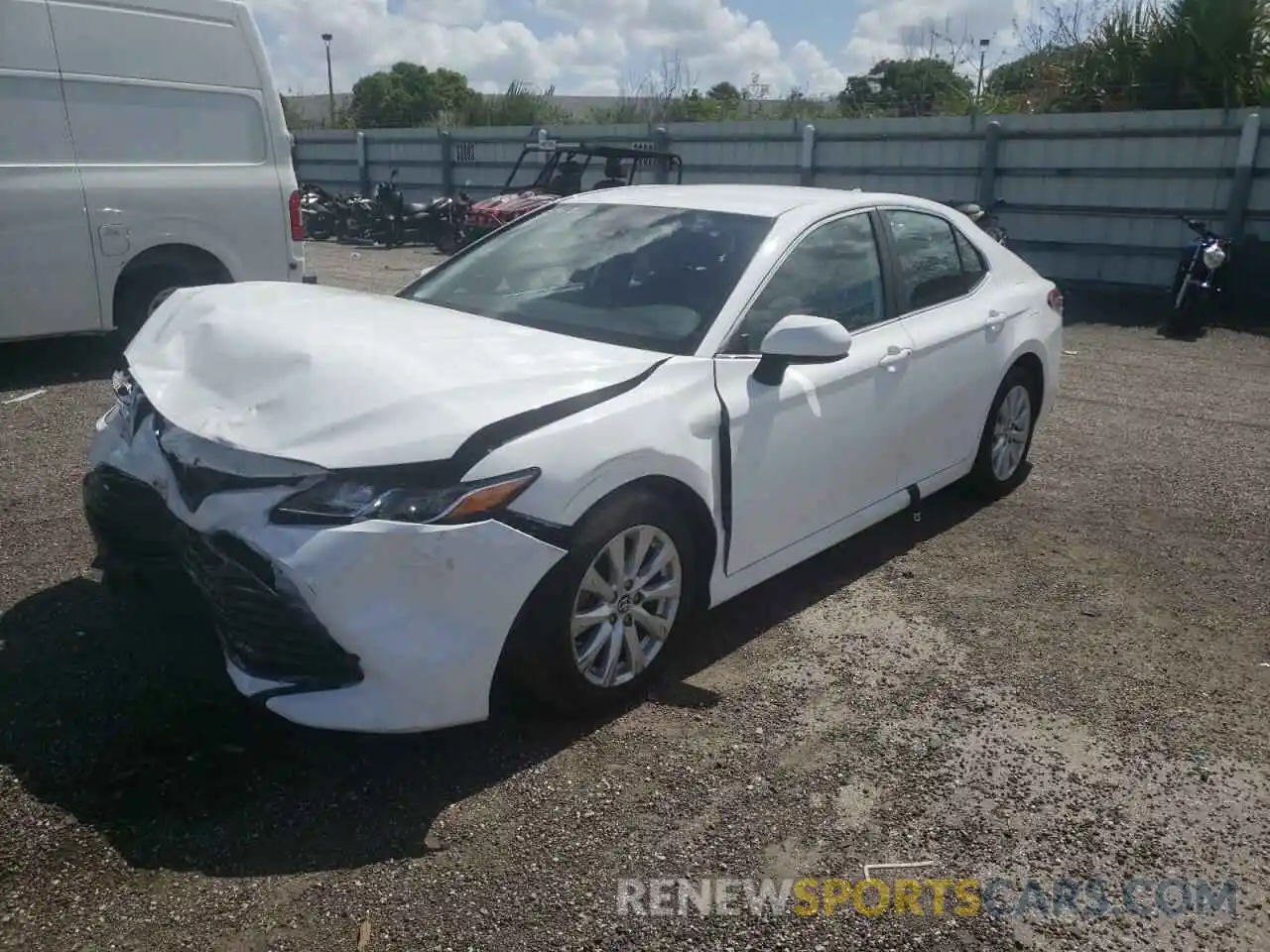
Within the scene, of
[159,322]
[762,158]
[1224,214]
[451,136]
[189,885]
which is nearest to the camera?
[189,885]

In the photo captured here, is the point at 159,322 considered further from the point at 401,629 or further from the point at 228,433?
the point at 401,629

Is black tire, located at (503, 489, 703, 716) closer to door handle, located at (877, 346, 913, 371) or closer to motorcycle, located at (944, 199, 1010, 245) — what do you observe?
door handle, located at (877, 346, 913, 371)

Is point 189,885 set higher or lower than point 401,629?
lower

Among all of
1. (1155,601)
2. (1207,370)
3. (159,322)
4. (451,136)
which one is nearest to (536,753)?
(159,322)

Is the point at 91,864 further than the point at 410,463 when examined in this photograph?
No

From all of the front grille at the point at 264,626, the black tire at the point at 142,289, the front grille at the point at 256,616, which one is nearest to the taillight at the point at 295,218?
the black tire at the point at 142,289

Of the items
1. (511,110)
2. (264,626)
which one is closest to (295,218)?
(264,626)

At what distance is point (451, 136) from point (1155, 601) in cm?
1929

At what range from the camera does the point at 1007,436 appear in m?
5.50

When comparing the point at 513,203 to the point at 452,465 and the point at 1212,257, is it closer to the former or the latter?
the point at 1212,257

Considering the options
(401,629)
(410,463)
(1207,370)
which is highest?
(410,463)

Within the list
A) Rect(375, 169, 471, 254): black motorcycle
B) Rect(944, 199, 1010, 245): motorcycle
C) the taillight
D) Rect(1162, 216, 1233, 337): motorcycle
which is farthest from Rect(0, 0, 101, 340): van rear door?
Rect(375, 169, 471, 254): black motorcycle

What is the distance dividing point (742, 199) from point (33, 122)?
5.46 meters

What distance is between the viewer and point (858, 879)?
2.72m
